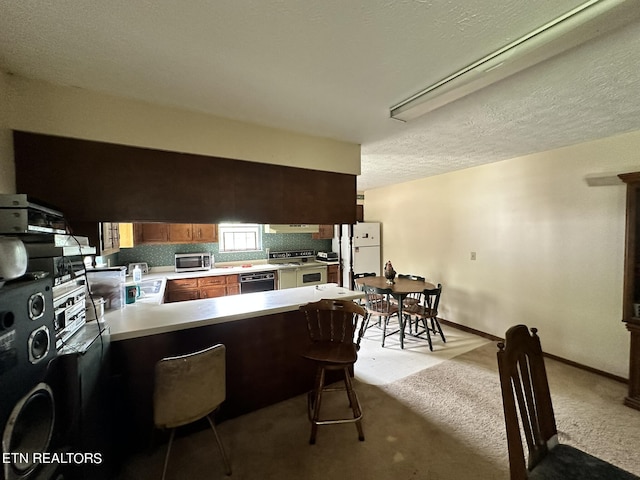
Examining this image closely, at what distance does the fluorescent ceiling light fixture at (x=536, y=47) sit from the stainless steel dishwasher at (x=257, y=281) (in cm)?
371

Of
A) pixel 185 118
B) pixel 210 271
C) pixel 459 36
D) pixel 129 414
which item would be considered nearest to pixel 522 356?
pixel 459 36

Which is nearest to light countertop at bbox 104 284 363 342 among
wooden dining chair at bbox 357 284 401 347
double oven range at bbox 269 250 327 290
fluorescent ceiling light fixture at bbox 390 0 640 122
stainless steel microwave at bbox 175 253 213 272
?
wooden dining chair at bbox 357 284 401 347

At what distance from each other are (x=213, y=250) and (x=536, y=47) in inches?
193

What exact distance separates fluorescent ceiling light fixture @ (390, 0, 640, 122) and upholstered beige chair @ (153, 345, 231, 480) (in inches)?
82.6

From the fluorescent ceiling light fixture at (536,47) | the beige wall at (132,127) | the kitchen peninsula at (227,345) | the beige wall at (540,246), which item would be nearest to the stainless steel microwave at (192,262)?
the kitchen peninsula at (227,345)

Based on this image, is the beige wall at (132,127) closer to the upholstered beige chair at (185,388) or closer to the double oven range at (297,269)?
the upholstered beige chair at (185,388)

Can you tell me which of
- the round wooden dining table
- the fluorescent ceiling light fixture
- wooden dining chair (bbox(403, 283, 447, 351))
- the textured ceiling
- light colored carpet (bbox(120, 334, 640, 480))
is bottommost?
light colored carpet (bbox(120, 334, 640, 480))

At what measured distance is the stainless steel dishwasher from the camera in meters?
4.48

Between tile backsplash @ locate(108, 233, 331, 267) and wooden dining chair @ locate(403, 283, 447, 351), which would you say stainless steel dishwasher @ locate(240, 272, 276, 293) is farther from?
wooden dining chair @ locate(403, 283, 447, 351)

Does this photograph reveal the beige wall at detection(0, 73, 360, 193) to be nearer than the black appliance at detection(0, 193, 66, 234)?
No

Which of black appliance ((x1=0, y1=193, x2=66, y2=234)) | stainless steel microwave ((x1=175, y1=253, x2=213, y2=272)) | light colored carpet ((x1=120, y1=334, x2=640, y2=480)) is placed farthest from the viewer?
stainless steel microwave ((x1=175, y1=253, x2=213, y2=272))

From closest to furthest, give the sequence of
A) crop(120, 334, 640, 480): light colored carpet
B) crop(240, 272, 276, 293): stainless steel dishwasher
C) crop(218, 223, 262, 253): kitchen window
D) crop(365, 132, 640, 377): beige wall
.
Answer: crop(120, 334, 640, 480): light colored carpet < crop(365, 132, 640, 377): beige wall < crop(240, 272, 276, 293): stainless steel dishwasher < crop(218, 223, 262, 253): kitchen window

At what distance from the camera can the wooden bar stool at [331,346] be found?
5.92ft

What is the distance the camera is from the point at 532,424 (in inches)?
45.9
